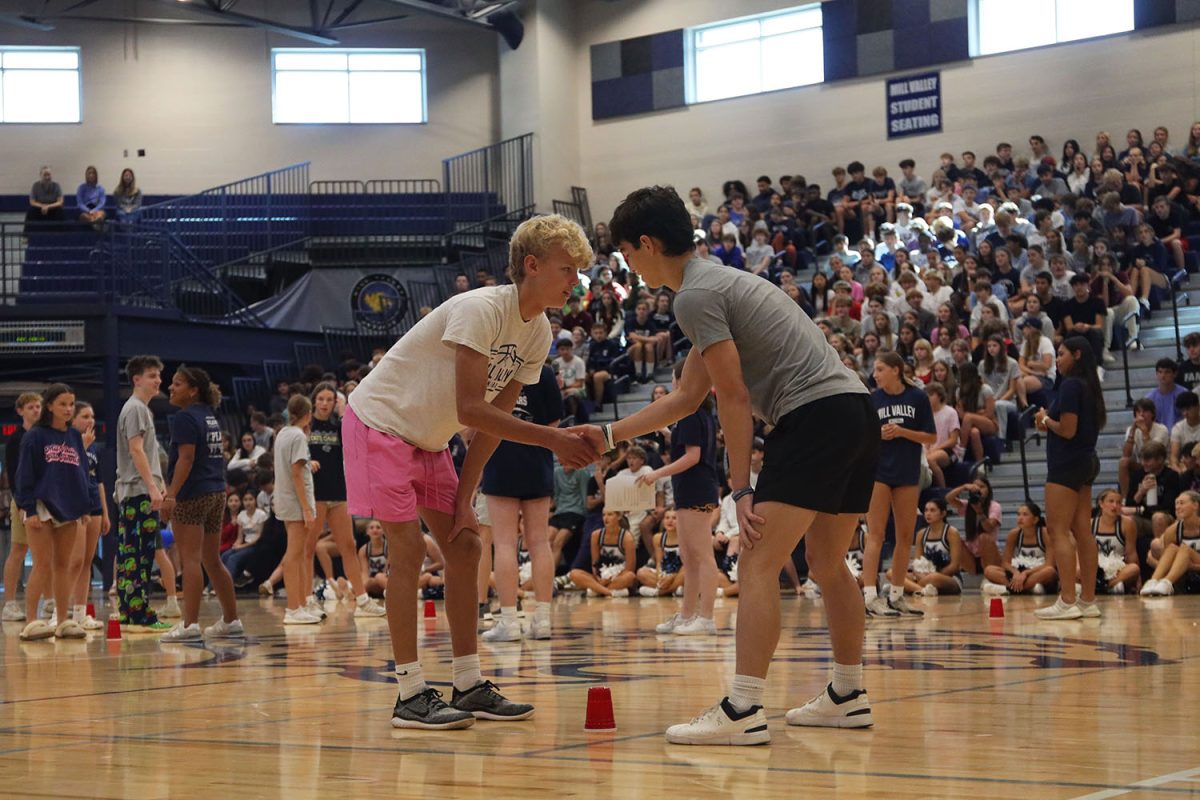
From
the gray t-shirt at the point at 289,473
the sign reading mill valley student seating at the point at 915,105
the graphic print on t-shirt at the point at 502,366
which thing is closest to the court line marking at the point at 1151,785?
the graphic print on t-shirt at the point at 502,366

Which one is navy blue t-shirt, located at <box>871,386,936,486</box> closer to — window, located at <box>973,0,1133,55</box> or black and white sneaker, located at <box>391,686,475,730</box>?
black and white sneaker, located at <box>391,686,475,730</box>

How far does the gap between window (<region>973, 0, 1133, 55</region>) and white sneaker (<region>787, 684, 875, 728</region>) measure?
19950mm

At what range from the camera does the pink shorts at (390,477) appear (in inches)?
189

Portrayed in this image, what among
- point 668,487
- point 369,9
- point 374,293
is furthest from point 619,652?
point 369,9

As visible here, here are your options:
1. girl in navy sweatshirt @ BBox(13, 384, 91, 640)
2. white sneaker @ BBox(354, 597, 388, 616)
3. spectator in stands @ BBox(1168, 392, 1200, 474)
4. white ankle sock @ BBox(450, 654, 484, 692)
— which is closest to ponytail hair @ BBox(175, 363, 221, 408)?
girl in navy sweatshirt @ BBox(13, 384, 91, 640)

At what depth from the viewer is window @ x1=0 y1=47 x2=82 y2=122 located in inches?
1022

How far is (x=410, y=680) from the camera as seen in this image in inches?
187

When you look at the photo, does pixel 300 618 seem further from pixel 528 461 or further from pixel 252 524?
pixel 252 524

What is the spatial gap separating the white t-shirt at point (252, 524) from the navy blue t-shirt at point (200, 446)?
7.61m

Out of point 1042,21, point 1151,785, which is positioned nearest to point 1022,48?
point 1042,21

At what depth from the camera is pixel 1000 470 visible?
14.6m

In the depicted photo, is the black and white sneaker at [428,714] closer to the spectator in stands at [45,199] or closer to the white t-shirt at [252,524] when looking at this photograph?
the white t-shirt at [252,524]

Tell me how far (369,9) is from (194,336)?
959 cm

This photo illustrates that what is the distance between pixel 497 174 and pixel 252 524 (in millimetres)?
11720
